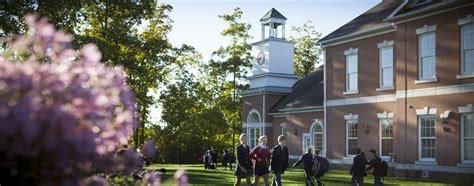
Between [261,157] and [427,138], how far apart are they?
1147cm

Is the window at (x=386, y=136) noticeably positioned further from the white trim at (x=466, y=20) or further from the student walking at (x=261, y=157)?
the student walking at (x=261, y=157)

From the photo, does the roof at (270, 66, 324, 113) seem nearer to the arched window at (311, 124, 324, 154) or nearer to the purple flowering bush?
the arched window at (311, 124, 324, 154)

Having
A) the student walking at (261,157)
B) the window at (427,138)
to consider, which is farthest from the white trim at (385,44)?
the student walking at (261,157)

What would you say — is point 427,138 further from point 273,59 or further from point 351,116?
point 273,59

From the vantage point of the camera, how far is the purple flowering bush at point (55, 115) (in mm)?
2961

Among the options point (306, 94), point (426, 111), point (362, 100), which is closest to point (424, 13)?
point (426, 111)

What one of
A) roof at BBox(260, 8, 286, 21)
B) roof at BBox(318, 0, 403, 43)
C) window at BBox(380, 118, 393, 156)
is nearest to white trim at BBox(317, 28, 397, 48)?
roof at BBox(318, 0, 403, 43)

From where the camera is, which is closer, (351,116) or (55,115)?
(55,115)

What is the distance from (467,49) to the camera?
23.5 meters

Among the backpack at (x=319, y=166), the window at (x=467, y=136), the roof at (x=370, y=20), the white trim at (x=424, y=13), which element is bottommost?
the backpack at (x=319, y=166)

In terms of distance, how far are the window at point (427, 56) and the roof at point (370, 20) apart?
340 centimetres

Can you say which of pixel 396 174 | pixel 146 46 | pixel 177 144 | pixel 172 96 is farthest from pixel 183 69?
pixel 396 174

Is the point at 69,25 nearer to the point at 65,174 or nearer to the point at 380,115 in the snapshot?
the point at 380,115

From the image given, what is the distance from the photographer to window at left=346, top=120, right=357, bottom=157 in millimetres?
31141
